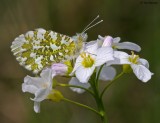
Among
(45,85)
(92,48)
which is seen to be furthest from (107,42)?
(45,85)

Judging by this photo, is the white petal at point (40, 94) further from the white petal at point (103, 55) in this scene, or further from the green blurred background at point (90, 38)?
the green blurred background at point (90, 38)

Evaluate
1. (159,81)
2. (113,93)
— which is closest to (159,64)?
(159,81)

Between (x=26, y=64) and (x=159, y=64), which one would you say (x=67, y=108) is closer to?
(x=159, y=64)

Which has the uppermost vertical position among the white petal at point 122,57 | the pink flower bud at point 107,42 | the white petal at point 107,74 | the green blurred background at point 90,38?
the pink flower bud at point 107,42

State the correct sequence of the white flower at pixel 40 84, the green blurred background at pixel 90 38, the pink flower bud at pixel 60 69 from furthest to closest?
the green blurred background at pixel 90 38, the pink flower bud at pixel 60 69, the white flower at pixel 40 84

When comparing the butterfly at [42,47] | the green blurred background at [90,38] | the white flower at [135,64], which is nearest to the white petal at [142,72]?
the white flower at [135,64]

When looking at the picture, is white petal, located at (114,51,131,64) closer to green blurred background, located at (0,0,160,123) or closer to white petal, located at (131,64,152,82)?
white petal, located at (131,64,152,82)

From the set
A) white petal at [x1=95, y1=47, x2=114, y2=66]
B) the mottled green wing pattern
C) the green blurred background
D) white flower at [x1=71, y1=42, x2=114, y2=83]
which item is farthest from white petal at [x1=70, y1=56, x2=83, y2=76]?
the green blurred background
